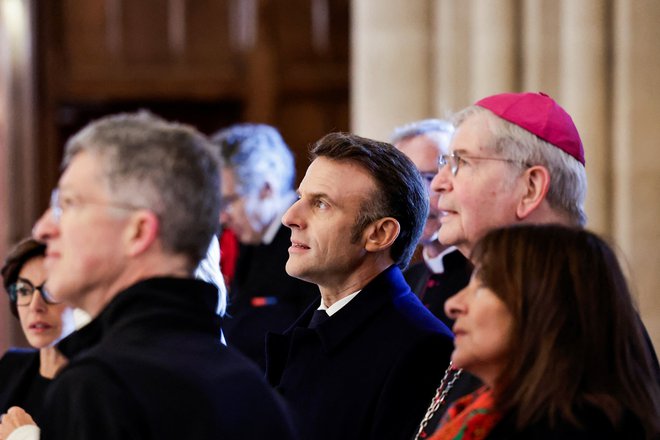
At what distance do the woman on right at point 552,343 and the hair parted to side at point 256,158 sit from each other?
9.67 feet

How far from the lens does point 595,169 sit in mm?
4594

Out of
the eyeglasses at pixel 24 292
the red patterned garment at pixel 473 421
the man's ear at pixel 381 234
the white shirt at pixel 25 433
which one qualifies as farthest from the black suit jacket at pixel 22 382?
the red patterned garment at pixel 473 421

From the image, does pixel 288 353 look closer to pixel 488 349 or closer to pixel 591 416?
pixel 488 349

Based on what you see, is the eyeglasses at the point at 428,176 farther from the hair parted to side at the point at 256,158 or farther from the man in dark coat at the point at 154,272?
the man in dark coat at the point at 154,272

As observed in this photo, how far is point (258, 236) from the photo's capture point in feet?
16.5

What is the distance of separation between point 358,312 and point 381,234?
0.25 metres

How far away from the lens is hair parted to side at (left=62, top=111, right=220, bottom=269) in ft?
6.76

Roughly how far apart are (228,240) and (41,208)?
2.68m

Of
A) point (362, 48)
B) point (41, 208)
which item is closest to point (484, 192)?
point (362, 48)

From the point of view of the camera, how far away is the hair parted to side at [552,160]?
294 cm

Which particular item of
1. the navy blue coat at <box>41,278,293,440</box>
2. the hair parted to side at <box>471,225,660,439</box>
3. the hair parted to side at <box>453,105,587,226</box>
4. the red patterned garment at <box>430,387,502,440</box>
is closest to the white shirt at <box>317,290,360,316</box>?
the hair parted to side at <box>453,105,587,226</box>

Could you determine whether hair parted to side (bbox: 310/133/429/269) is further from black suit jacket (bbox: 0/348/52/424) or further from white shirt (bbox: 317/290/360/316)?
black suit jacket (bbox: 0/348/52/424)

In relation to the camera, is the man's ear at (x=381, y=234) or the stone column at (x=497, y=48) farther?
the stone column at (x=497, y=48)

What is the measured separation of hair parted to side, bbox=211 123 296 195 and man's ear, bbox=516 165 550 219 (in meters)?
2.35
